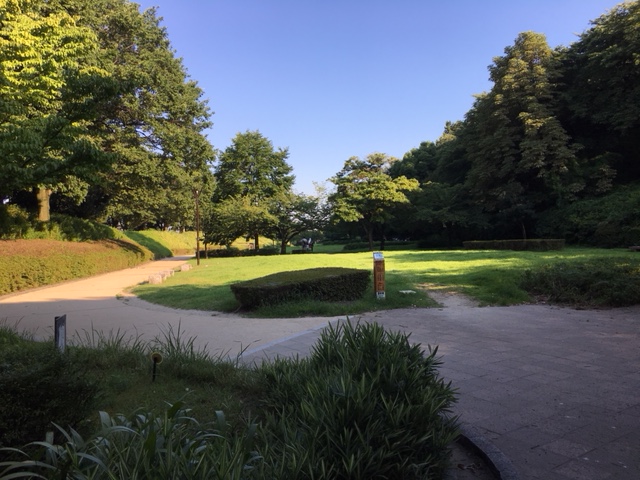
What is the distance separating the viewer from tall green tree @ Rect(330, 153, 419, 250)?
38094mm

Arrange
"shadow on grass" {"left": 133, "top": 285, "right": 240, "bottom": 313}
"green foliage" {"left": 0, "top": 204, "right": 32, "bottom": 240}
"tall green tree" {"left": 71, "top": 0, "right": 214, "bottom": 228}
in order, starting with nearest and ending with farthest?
"shadow on grass" {"left": 133, "top": 285, "right": 240, "bottom": 313}, "green foliage" {"left": 0, "top": 204, "right": 32, "bottom": 240}, "tall green tree" {"left": 71, "top": 0, "right": 214, "bottom": 228}

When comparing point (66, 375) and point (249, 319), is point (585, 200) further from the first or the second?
point (66, 375)

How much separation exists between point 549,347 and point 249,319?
4975 mm

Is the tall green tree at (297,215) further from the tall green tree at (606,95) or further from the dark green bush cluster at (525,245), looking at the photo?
the tall green tree at (606,95)

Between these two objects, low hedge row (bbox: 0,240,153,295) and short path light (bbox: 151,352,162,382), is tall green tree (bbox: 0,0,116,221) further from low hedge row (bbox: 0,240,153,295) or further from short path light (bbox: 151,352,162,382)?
short path light (bbox: 151,352,162,382)

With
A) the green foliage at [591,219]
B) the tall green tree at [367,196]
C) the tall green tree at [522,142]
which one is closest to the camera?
the green foliage at [591,219]

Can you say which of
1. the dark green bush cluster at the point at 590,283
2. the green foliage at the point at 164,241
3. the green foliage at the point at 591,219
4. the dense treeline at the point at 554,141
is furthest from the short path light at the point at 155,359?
the green foliage at the point at 164,241

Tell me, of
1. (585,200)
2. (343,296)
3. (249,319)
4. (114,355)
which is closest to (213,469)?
(114,355)

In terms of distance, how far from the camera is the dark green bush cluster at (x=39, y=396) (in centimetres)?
224

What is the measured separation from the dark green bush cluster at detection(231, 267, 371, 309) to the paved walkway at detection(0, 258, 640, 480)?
668 mm

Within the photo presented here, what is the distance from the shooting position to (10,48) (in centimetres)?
959

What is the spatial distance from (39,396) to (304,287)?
6781mm

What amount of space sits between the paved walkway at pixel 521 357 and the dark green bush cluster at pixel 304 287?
2.19 feet

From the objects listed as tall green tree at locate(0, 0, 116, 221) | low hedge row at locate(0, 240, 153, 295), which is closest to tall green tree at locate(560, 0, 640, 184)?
tall green tree at locate(0, 0, 116, 221)
